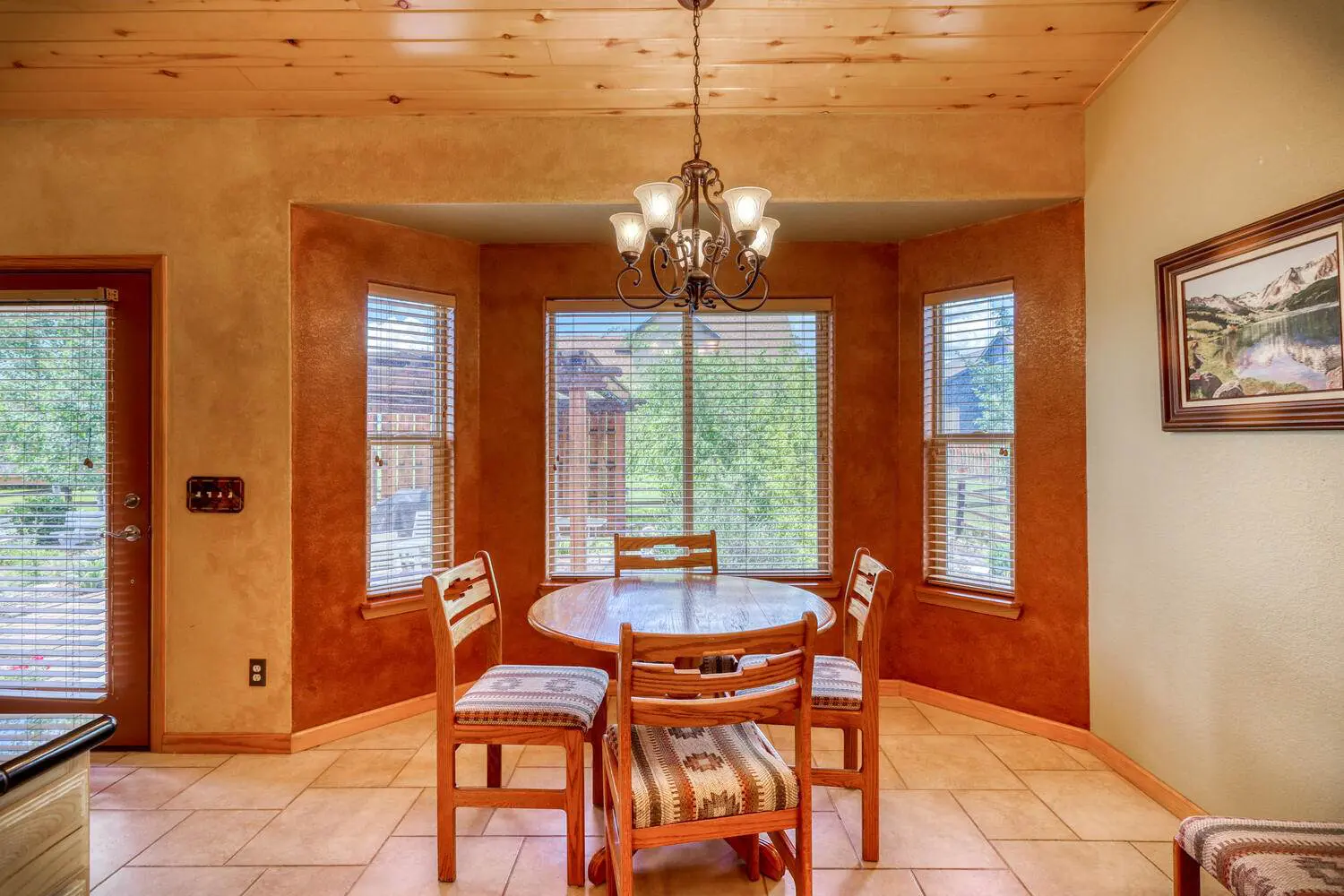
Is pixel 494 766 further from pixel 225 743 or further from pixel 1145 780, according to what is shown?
pixel 1145 780

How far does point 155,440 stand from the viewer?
2838 millimetres

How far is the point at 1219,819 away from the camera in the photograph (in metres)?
1.55

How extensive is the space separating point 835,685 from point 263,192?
3012mm

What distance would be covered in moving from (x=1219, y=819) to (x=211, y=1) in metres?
3.65

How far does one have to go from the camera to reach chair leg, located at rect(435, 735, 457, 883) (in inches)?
77.3

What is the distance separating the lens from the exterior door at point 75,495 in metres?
2.82

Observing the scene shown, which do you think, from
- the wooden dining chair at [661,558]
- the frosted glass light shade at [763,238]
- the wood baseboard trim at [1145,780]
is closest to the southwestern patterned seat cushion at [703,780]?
the wooden dining chair at [661,558]

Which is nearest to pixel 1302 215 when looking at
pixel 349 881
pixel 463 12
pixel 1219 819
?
pixel 1219 819

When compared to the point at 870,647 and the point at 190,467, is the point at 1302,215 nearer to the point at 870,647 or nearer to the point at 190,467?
the point at 870,647

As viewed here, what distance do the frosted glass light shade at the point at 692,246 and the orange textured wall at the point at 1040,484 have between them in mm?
1778

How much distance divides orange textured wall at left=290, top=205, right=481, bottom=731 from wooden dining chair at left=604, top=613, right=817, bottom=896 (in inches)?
71.2

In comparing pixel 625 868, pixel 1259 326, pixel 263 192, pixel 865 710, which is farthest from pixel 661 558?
pixel 263 192

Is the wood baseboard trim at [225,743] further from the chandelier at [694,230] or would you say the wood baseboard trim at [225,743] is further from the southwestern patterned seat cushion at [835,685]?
the chandelier at [694,230]

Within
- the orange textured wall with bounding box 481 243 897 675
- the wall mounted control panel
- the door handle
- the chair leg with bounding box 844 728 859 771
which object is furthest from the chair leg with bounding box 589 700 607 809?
the door handle
